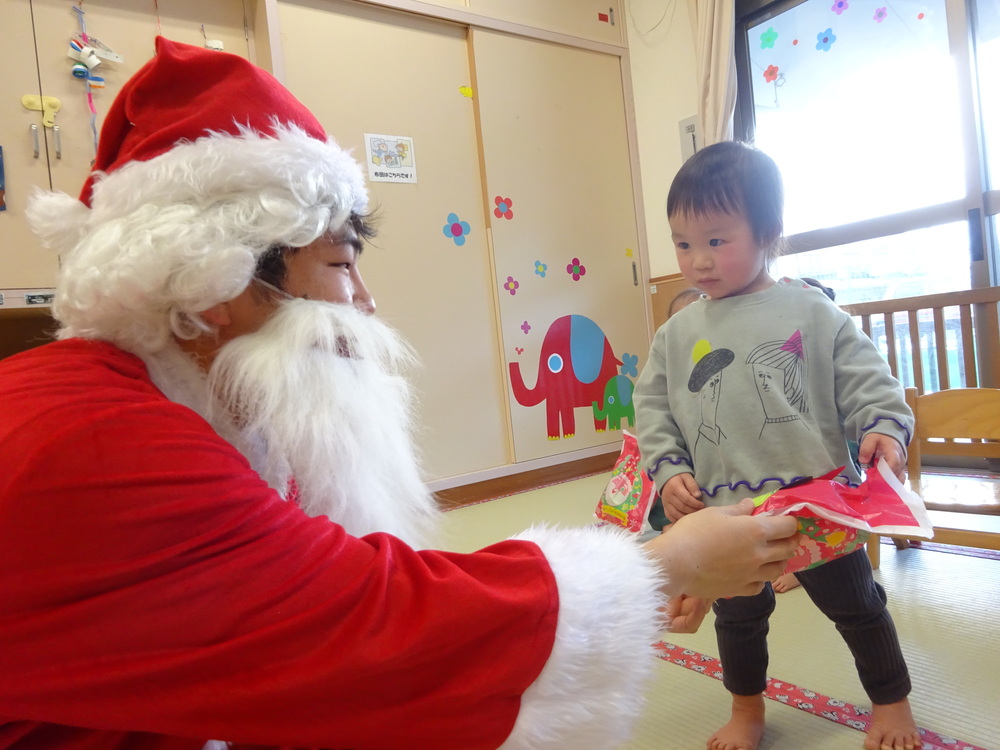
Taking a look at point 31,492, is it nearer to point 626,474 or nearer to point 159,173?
point 159,173

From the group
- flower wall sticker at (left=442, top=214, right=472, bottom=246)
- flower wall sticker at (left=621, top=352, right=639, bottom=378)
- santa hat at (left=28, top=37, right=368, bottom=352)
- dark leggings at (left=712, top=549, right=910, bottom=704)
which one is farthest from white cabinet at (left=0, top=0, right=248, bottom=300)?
flower wall sticker at (left=621, top=352, right=639, bottom=378)

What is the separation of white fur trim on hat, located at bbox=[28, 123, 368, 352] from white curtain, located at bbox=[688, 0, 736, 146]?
2712mm

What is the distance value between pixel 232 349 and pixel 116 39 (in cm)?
226

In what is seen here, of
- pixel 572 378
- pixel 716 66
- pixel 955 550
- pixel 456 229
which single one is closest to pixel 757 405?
pixel 955 550

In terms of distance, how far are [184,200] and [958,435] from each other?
5.26ft

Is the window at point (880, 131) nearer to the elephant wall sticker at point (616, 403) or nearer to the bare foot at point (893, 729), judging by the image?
the elephant wall sticker at point (616, 403)

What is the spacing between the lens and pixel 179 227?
633 mm

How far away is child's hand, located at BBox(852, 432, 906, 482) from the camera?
83cm

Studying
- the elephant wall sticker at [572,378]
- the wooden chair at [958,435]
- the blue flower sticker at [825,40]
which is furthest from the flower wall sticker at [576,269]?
the wooden chair at [958,435]

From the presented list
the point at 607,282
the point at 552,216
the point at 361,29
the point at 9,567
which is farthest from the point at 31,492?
the point at 607,282

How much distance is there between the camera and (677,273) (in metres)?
3.31

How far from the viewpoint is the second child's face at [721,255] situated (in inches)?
39.3

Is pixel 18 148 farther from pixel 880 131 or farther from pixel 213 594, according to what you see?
pixel 880 131

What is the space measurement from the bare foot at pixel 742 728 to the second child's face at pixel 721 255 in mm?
656
